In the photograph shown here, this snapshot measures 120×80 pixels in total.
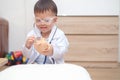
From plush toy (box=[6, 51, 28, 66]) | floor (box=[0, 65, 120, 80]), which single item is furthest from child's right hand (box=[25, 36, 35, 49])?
plush toy (box=[6, 51, 28, 66])

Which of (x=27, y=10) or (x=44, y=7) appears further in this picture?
(x=27, y=10)

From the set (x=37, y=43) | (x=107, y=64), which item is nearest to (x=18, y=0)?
(x=107, y=64)

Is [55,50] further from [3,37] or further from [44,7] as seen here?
[3,37]

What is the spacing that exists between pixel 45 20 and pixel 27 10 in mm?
1573

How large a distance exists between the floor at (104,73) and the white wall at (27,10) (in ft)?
1.70

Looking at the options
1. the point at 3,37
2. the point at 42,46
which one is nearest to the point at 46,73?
the point at 42,46

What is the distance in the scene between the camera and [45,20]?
1.01m

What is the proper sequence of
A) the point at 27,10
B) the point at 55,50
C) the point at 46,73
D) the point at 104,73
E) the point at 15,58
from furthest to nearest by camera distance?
1. the point at 27,10
2. the point at 15,58
3. the point at 104,73
4. the point at 55,50
5. the point at 46,73

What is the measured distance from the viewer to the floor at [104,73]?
2.05 meters

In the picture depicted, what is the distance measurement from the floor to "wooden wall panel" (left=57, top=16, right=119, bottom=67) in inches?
2.7

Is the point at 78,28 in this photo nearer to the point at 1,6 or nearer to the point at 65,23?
the point at 65,23

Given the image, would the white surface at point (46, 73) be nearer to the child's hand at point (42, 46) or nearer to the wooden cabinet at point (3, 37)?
the child's hand at point (42, 46)

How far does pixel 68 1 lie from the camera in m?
2.47

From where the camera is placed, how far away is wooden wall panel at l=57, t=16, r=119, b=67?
240 cm
